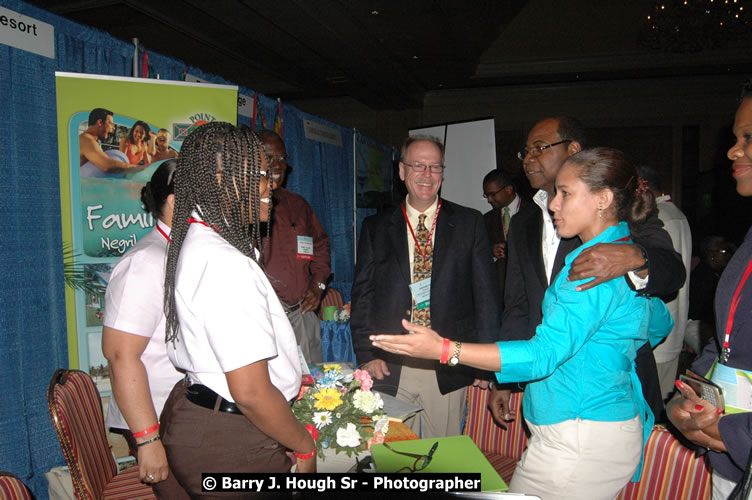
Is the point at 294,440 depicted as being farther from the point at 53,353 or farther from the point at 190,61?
the point at 190,61

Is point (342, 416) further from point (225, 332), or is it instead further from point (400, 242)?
point (400, 242)

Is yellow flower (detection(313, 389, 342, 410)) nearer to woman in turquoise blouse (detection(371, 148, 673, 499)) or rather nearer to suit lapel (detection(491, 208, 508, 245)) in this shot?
woman in turquoise blouse (detection(371, 148, 673, 499))

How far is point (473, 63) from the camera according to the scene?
8859 mm

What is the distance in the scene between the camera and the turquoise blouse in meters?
1.36

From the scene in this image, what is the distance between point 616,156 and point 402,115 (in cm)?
993

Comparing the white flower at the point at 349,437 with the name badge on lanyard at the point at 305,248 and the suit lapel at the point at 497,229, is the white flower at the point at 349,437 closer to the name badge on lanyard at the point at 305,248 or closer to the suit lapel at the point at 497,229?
the name badge on lanyard at the point at 305,248

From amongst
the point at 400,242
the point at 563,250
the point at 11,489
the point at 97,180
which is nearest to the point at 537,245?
the point at 563,250

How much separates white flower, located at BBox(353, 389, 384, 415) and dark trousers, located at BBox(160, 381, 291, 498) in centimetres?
42

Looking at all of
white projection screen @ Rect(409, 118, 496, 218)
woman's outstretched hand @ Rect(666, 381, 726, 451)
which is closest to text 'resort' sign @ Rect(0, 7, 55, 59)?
woman's outstretched hand @ Rect(666, 381, 726, 451)

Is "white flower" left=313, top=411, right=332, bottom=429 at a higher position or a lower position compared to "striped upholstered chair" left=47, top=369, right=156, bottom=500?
higher

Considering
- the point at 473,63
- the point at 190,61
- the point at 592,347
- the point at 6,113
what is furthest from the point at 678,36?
the point at 190,61

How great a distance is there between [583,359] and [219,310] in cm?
106

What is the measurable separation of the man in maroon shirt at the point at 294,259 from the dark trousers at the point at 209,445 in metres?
1.93

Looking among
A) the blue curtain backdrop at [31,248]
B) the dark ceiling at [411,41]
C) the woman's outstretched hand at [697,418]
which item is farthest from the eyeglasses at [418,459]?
the dark ceiling at [411,41]
